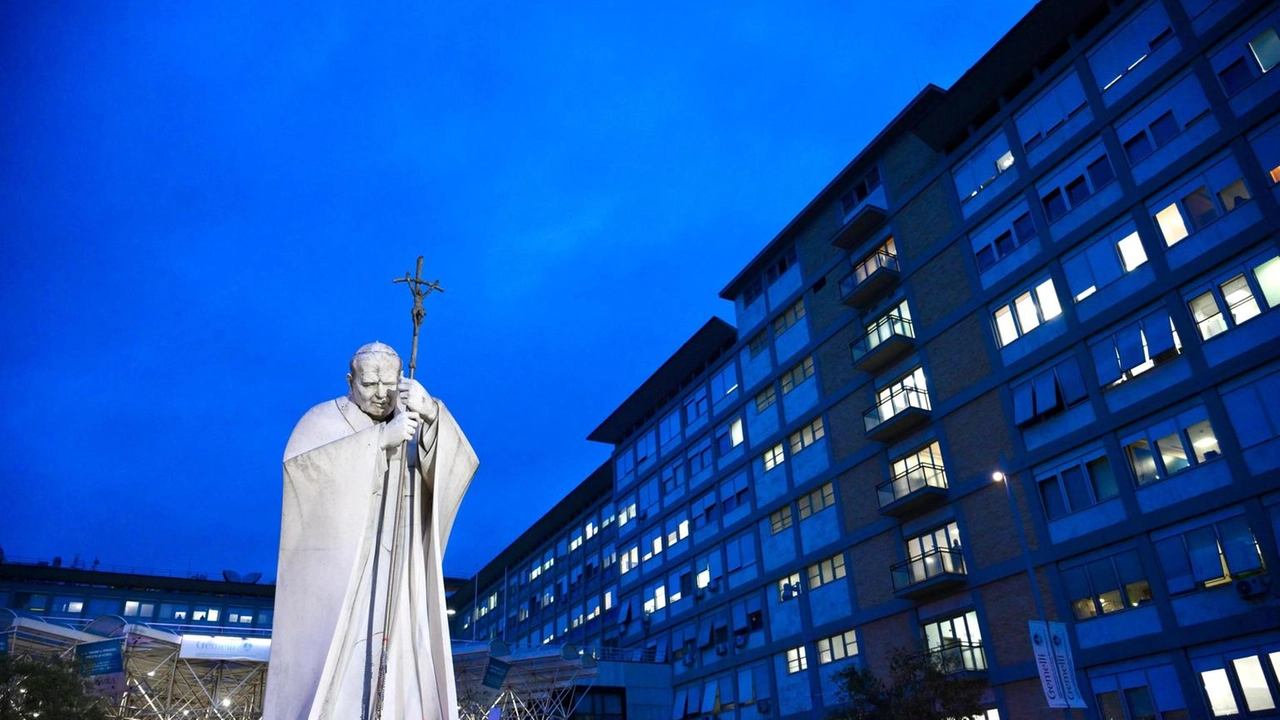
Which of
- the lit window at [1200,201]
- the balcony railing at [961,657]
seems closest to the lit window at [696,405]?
the balcony railing at [961,657]

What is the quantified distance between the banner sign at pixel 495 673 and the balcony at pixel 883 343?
19.6 m

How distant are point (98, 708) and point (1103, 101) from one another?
38.3 meters

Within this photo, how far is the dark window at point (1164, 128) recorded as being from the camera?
28.8m

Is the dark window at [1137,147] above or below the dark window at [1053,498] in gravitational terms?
above

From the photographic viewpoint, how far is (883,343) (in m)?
37.6

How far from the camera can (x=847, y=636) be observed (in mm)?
38719

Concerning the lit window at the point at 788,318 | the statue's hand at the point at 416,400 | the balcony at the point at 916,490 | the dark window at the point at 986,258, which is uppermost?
the lit window at the point at 788,318

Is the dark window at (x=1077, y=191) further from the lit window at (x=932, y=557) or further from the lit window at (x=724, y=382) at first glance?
the lit window at (x=724, y=382)

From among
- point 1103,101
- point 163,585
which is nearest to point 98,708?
point 1103,101

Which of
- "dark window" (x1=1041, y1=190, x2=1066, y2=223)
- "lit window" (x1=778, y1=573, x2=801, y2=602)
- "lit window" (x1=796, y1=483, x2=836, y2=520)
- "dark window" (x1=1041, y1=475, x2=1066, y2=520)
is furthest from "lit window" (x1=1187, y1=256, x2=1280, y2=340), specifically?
"lit window" (x1=778, y1=573, x2=801, y2=602)

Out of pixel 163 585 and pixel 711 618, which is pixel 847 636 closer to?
pixel 711 618

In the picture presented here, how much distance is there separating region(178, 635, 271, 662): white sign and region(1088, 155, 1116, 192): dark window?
33.1 m

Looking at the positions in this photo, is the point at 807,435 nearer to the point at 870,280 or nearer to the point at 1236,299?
the point at 870,280

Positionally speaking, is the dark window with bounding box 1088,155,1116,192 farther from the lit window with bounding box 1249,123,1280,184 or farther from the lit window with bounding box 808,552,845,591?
the lit window with bounding box 808,552,845,591
